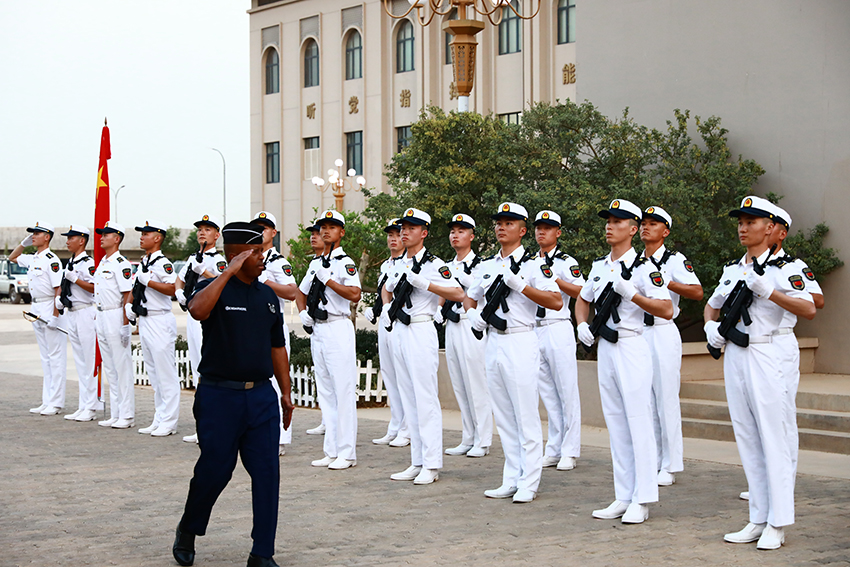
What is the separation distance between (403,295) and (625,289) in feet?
8.12

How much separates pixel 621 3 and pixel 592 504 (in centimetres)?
1010

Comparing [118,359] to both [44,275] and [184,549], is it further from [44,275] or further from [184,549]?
[184,549]

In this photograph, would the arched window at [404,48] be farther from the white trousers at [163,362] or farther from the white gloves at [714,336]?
the white gloves at [714,336]

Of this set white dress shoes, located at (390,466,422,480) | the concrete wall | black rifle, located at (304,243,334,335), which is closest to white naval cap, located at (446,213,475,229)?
black rifle, located at (304,243,334,335)

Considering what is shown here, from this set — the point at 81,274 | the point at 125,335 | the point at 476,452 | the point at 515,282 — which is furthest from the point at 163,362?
the point at 515,282

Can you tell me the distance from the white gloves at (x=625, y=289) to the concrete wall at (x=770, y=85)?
7372 millimetres

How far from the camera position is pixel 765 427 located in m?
6.79

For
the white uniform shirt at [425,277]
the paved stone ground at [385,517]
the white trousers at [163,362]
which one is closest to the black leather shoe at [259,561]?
the paved stone ground at [385,517]

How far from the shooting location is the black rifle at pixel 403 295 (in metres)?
9.10

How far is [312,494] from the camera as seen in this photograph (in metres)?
8.45

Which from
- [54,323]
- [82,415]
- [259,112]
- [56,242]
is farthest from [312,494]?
[56,242]

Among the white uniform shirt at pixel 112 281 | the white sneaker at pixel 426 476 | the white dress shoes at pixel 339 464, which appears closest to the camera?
the white sneaker at pixel 426 476

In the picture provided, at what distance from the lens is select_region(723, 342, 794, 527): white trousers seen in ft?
22.0

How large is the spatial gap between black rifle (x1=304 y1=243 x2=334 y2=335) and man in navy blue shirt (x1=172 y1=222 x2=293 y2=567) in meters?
3.54
